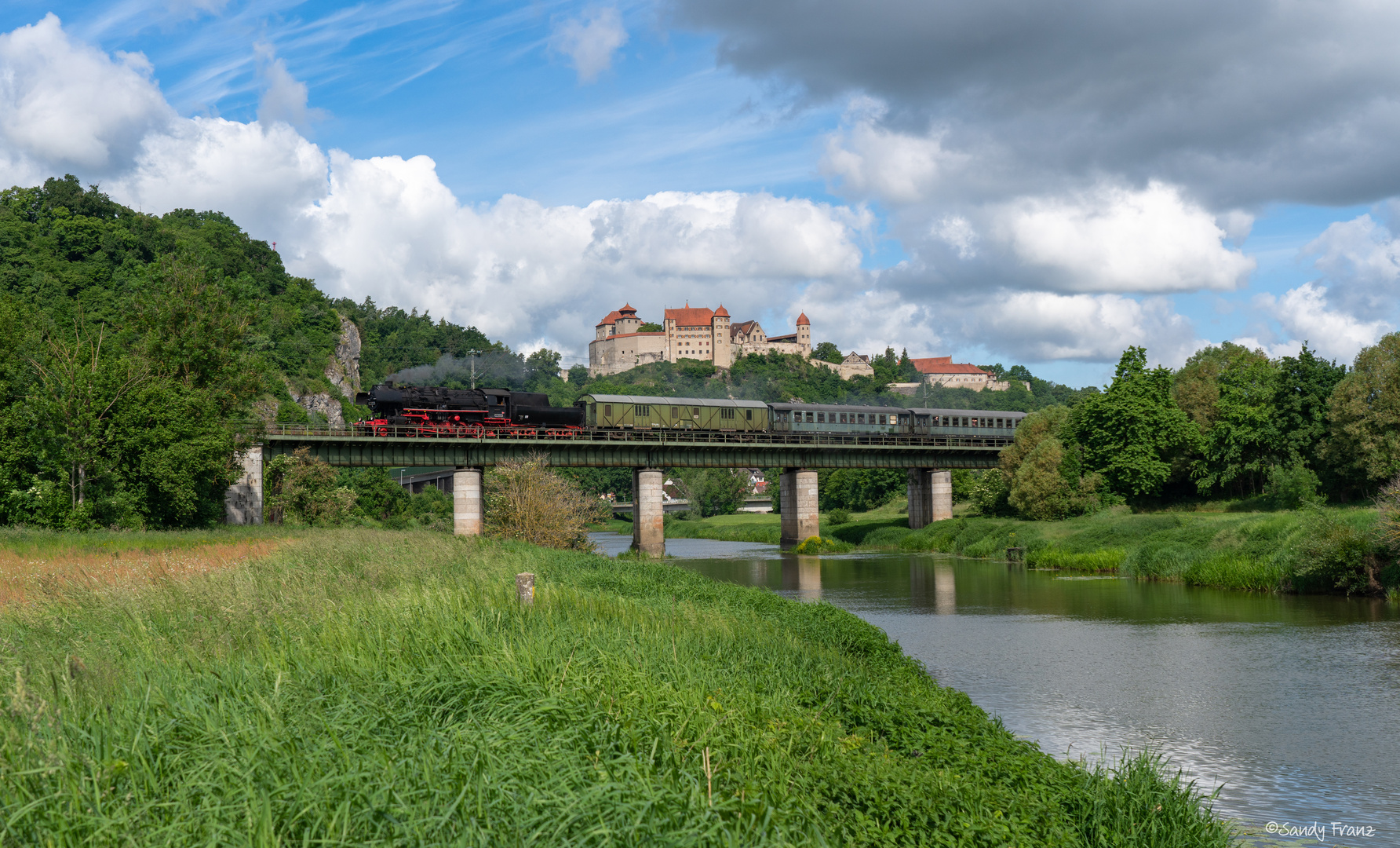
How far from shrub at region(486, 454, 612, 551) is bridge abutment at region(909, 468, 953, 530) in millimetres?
40187

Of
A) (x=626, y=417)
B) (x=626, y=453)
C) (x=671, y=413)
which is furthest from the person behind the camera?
(x=671, y=413)

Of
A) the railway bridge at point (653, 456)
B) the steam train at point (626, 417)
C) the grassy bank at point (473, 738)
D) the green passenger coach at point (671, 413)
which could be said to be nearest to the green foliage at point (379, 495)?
the railway bridge at point (653, 456)

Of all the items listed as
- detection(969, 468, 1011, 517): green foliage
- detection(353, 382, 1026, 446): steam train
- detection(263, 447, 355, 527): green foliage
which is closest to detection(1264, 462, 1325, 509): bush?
detection(969, 468, 1011, 517): green foliage

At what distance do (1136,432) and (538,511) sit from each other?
4425 cm

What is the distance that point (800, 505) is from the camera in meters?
78.8

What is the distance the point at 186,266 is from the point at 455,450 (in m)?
19.8

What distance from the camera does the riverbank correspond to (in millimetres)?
36719

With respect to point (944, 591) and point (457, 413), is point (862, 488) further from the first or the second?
point (944, 591)

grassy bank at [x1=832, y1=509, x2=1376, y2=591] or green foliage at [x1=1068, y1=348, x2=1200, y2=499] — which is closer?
grassy bank at [x1=832, y1=509, x2=1376, y2=591]

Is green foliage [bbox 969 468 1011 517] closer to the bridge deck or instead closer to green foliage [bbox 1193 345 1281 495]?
the bridge deck

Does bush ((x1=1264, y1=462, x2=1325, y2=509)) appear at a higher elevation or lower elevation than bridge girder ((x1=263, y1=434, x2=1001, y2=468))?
lower

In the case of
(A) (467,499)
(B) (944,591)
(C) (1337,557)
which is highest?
(A) (467,499)

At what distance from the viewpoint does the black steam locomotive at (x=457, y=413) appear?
63.5 m

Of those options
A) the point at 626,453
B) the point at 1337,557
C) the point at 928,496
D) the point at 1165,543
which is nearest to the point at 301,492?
the point at 626,453
